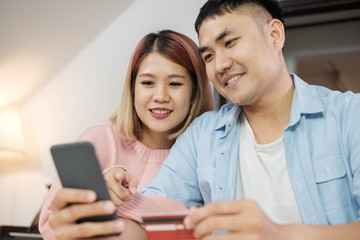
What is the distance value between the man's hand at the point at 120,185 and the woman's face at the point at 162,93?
0.48 m

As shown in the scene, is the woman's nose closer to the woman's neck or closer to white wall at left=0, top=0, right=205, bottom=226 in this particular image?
the woman's neck

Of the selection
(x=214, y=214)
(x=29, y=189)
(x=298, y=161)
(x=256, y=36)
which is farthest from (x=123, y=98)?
(x=29, y=189)

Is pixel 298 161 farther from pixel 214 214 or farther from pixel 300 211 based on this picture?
pixel 214 214

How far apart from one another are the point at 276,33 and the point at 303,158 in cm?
48

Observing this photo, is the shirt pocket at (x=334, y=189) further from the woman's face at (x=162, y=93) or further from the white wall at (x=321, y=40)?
the white wall at (x=321, y=40)

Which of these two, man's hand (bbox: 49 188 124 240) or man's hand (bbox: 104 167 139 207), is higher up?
man's hand (bbox: 104 167 139 207)

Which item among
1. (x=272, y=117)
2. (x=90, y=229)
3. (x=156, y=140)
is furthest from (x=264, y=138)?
(x=90, y=229)

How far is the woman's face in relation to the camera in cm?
152

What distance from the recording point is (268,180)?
115 cm

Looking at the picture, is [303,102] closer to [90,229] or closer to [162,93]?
[162,93]

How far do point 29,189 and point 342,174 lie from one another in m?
2.43

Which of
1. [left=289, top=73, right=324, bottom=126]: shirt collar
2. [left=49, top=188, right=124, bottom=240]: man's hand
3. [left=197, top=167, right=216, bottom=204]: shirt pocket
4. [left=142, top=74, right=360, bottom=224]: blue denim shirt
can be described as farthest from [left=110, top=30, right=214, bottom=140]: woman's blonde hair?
[left=49, top=188, right=124, bottom=240]: man's hand

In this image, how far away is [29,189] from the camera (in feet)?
9.23

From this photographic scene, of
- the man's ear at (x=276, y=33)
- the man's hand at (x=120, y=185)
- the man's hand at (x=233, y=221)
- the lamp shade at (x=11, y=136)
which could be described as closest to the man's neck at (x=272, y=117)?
the man's ear at (x=276, y=33)
